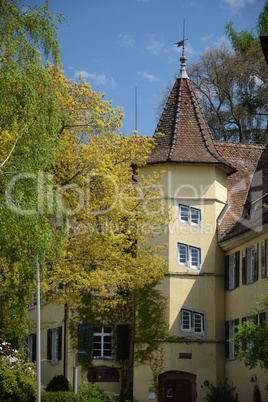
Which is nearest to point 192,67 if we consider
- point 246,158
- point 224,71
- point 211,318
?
Result: point 224,71

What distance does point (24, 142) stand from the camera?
828 inches

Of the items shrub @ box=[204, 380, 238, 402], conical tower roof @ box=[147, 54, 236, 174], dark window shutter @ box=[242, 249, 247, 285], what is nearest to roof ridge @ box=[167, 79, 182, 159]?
conical tower roof @ box=[147, 54, 236, 174]

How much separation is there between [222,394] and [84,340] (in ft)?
19.9

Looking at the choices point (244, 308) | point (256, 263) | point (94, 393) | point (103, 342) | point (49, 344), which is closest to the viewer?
point (256, 263)

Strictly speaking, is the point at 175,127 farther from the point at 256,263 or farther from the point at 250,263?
the point at 256,263

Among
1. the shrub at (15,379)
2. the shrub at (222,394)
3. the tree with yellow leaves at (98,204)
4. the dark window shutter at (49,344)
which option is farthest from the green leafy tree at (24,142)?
the dark window shutter at (49,344)

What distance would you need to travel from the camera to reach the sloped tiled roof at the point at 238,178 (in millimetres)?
34344

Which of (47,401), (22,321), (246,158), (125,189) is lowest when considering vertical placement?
(47,401)

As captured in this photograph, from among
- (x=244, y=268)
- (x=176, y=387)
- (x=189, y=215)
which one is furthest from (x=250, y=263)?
(x=176, y=387)

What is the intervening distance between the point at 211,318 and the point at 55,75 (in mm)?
12098

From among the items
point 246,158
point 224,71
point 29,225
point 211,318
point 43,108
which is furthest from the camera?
point 224,71

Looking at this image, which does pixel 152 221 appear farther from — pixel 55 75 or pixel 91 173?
pixel 55 75

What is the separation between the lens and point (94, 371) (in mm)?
33625

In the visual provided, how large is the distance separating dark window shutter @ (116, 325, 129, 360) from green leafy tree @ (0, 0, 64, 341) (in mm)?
10532
